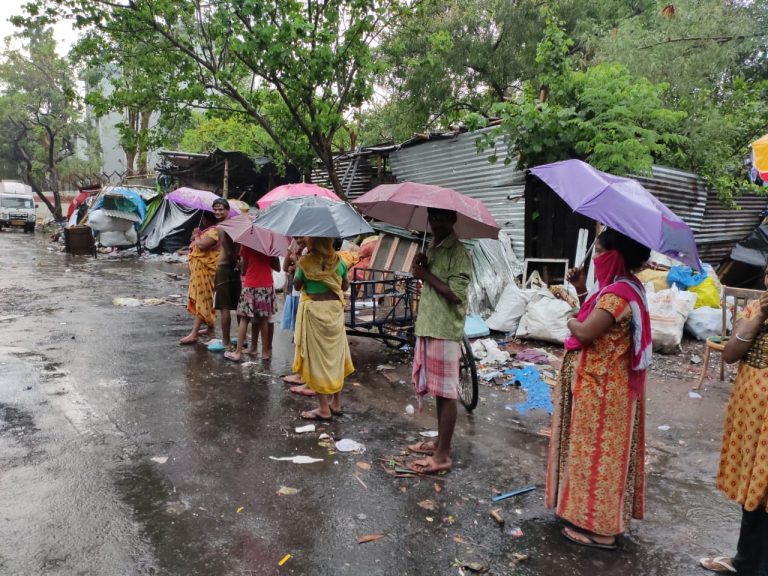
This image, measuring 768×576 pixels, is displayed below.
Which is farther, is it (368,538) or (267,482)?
(267,482)

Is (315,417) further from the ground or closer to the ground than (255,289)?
closer to the ground

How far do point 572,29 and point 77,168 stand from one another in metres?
35.7

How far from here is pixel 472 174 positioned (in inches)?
393

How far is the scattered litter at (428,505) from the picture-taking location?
132 inches

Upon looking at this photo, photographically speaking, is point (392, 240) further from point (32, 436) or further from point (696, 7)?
point (696, 7)

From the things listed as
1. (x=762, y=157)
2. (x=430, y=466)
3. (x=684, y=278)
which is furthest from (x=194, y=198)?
(x=684, y=278)

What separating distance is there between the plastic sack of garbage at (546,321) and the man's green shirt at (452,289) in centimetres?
395

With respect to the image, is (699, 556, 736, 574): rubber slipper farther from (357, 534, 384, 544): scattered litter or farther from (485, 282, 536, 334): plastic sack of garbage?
(485, 282, 536, 334): plastic sack of garbage

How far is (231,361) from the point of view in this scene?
6.28 meters

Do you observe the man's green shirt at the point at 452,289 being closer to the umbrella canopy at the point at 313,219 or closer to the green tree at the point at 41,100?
the umbrella canopy at the point at 313,219

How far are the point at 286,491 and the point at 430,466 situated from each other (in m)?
1.01

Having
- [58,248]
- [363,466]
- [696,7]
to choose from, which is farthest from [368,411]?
[58,248]

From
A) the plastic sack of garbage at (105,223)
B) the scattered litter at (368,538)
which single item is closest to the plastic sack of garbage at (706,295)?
the scattered litter at (368,538)

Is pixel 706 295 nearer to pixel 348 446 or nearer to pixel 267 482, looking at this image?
pixel 348 446
